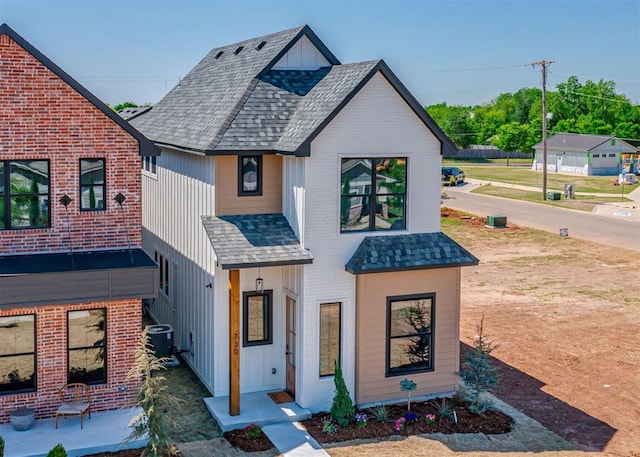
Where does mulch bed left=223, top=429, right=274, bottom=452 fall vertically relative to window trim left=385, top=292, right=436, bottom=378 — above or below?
below

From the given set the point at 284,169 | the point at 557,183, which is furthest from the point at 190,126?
the point at 557,183

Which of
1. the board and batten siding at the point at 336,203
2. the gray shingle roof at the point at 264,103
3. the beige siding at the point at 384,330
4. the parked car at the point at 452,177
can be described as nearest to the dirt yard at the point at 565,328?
the beige siding at the point at 384,330

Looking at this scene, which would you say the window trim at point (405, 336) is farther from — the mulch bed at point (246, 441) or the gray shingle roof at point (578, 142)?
the gray shingle roof at point (578, 142)

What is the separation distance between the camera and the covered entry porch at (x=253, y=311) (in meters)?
16.9

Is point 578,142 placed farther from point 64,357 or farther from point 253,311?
point 64,357

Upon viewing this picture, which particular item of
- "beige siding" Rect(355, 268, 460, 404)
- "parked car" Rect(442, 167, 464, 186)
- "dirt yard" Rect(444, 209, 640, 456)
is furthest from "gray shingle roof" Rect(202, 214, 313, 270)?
"parked car" Rect(442, 167, 464, 186)

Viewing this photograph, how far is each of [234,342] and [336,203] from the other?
375cm

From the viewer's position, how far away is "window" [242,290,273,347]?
18281 millimetres

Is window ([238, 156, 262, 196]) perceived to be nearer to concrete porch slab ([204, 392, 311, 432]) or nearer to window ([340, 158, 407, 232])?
window ([340, 158, 407, 232])

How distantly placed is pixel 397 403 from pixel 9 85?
10.7 m

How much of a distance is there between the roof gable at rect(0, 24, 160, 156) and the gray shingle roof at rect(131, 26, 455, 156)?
133 cm

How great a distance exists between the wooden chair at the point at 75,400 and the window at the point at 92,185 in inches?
147

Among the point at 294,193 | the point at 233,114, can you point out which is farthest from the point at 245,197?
the point at 233,114

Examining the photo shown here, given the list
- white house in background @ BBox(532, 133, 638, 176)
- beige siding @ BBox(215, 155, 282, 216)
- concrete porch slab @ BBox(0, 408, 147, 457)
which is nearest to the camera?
concrete porch slab @ BBox(0, 408, 147, 457)
